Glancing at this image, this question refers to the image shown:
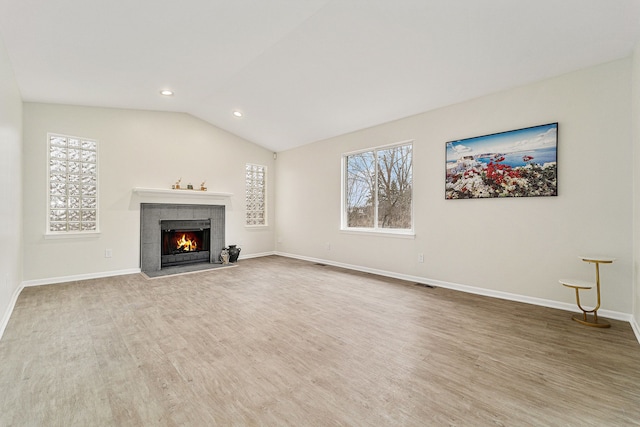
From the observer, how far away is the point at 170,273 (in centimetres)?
485

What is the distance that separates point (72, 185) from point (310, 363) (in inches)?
A: 188

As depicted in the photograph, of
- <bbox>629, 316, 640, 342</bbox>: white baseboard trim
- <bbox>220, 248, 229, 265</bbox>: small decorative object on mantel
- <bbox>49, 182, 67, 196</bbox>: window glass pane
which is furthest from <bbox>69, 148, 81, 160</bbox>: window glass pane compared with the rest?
<bbox>629, 316, 640, 342</bbox>: white baseboard trim

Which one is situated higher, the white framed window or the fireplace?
the white framed window

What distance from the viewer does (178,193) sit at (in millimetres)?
5340

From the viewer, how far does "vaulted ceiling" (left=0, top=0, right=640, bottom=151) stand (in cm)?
244

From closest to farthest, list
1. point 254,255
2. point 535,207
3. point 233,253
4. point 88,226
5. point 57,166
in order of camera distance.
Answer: point 535,207, point 57,166, point 88,226, point 233,253, point 254,255

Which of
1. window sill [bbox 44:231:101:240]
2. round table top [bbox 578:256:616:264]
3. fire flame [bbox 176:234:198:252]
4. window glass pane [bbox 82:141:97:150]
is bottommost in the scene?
fire flame [bbox 176:234:198:252]

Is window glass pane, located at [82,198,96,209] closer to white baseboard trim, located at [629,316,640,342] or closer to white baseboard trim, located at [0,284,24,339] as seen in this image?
white baseboard trim, located at [0,284,24,339]

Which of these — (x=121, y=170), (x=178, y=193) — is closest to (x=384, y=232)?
(x=178, y=193)

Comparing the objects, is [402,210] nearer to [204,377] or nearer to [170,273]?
[204,377]

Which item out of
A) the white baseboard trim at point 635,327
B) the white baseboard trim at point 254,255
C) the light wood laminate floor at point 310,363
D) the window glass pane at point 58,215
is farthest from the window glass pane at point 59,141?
the white baseboard trim at point 635,327

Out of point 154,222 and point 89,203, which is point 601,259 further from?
point 89,203

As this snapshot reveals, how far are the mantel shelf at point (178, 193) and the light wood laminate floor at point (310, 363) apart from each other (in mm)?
2020

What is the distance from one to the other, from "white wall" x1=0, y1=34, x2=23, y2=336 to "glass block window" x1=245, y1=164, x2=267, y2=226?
3.70 meters
